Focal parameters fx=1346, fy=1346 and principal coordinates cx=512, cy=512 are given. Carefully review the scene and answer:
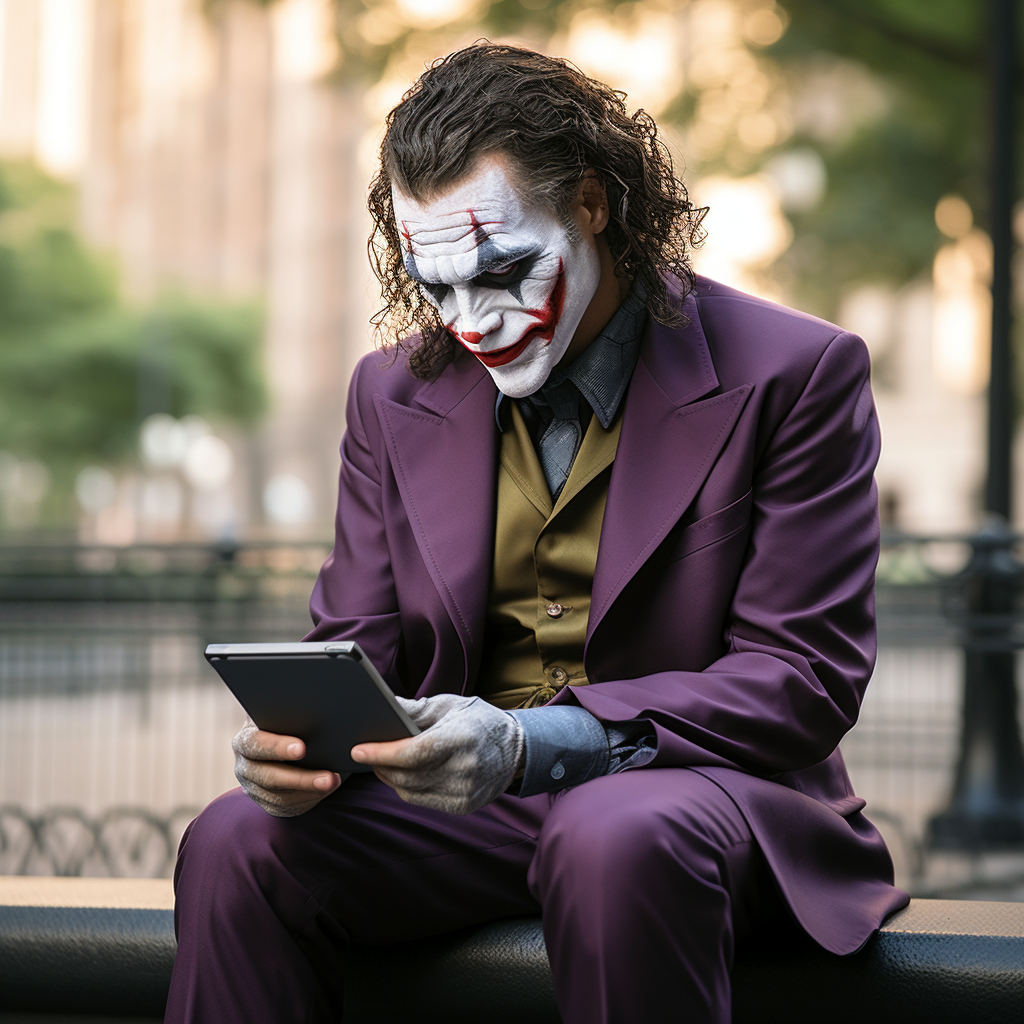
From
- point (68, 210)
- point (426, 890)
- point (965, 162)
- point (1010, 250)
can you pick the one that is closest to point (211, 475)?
point (68, 210)

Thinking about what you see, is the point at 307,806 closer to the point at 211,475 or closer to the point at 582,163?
the point at 582,163

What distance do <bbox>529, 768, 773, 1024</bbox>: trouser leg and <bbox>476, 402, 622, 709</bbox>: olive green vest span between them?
1.57 ft

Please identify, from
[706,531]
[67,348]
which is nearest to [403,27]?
[706,531]

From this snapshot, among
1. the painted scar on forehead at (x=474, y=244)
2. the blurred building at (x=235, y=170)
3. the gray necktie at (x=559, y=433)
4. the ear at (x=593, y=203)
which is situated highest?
the blurred building at (x=235, y=170)

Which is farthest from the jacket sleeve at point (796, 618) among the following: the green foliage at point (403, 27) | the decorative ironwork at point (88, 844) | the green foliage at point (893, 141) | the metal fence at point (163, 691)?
the green foliage at point (403, 27)

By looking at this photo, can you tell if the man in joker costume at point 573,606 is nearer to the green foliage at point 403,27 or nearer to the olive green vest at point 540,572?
the olive green vest at point 540,572

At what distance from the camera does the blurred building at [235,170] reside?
6103 cm

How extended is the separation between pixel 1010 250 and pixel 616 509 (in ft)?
16.3

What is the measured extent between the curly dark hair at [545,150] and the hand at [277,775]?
2.89 feet

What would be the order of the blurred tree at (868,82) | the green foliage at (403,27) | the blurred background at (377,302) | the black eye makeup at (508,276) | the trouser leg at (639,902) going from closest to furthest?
1. the trouser leg at (639,902)
2. the black eye makeup at (508,276)
3. the blurred background at (377,302)
4. the blurred tree at (868,82)
5. the green foliage at (403,27)

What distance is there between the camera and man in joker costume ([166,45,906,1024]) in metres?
1.90

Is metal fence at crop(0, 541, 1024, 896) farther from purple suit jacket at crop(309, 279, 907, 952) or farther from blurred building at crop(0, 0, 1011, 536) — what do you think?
blurred building at crop(0, 0, 1011, 536)

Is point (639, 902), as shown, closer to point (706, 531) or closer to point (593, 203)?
point (706, 531)

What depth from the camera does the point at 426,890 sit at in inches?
86.4
